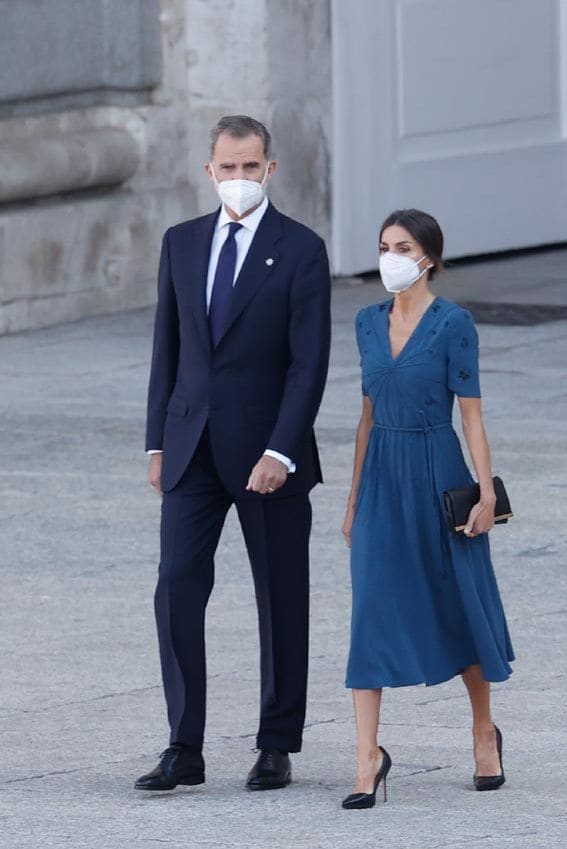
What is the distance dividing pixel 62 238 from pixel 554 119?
497 cm

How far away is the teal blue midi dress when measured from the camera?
5.33m

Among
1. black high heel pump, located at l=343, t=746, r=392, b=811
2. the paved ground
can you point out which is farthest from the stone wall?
black high heel pump, located at l=343, t=746, r=392, b=811

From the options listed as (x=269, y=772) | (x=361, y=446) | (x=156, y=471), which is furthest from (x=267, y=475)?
(x=269, y=772)

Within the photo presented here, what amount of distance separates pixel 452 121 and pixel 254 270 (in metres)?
11.5

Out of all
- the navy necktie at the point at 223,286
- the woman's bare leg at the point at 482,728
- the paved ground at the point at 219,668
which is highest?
the navy necktie at the point at 223,286

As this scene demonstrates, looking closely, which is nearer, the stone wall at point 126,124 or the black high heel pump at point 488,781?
the black high heel pump at point 488,781

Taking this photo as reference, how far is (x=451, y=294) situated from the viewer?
15250mm

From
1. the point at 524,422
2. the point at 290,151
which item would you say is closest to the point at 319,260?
the point at 524,422

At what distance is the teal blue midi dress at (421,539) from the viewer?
5.33 meters

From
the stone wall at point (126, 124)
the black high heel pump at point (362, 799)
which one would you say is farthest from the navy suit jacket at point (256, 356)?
the stone wall at point (126, 124)

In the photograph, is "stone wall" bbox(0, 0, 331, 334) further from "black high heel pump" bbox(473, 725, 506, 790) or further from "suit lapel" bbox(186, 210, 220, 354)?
"black high heel pump" bbox(473, 725, 506, 790)

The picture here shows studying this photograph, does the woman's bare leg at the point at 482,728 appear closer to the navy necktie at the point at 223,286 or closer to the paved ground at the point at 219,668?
the paved ground at the point at 219,668

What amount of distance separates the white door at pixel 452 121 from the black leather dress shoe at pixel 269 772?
10980mm

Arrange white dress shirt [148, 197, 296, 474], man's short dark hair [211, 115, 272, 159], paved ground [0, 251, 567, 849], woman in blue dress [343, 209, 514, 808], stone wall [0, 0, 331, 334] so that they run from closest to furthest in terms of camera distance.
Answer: paved ground [0, 251, 567, 849], woman in blue dress [343, 209, 514, 808], man's short dark hair [211, 115, 272, 159], white dress shirt [148, 197, 296, 474], stone wall [0, 0, 331, 334]
